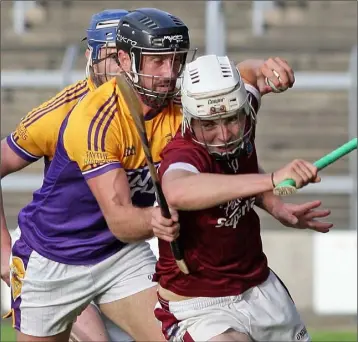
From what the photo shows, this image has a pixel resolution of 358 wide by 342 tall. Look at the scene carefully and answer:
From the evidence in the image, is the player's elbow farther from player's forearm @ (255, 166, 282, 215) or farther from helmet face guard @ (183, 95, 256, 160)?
player's forearm @ (255, 166, 282, 215)

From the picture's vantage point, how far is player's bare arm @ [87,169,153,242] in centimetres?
426

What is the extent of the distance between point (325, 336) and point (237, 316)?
4463 millimetres

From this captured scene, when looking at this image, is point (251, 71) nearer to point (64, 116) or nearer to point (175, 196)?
point (64, 116)

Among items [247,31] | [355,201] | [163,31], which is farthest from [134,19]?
[247,31]

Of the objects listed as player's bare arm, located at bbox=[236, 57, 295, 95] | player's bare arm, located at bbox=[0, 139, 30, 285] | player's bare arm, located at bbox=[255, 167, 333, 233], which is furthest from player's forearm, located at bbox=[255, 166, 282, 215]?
player's bare arm, located at bbox=[0, 139, 30, 285]

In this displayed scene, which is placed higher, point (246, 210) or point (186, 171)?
point (186, 171)

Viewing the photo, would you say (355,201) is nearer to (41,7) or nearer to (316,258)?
(316,258)

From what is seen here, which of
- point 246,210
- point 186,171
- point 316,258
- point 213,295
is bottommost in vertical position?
point 316,258

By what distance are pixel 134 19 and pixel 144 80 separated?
1.05 ft

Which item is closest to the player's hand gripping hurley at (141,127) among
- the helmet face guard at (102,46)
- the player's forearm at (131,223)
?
the player's forearm at (131,223)

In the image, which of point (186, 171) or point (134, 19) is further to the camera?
point (134, 19)

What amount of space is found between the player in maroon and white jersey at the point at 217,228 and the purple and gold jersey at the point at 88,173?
553mm

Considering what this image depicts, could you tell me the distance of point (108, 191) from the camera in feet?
14.3

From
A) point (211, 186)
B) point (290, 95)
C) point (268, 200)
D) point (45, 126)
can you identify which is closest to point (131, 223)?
point (268, 200)
